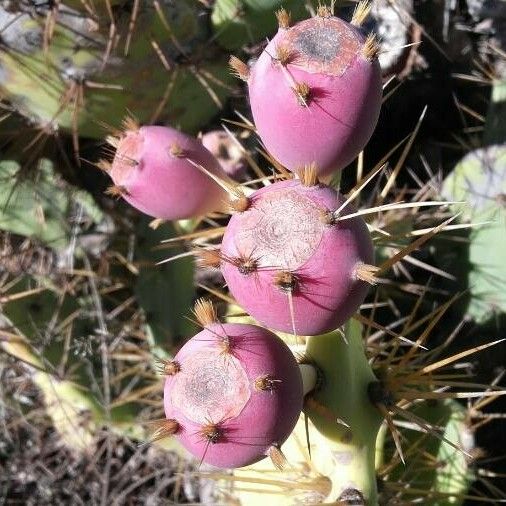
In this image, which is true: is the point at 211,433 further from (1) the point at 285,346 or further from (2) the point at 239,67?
(2) the point at 239,67

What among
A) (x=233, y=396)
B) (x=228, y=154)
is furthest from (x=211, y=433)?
(x=228, y=154)

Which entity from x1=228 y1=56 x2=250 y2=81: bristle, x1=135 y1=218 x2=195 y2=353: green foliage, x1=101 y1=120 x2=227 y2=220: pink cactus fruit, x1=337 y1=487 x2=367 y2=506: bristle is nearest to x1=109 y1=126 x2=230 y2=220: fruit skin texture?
x1=101 y1=120 x2=227 y2=220: pink cactus fruit

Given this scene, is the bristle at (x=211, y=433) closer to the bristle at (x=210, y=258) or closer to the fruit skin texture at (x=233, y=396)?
the fruit skin texture at (x=233, y=396)

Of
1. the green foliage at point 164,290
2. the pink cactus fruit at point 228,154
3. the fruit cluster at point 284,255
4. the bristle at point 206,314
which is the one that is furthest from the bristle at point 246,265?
the green foliage at point 164,290

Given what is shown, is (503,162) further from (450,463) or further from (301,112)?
(301,112)

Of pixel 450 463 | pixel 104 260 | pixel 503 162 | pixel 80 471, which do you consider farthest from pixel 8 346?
pixel 503 162

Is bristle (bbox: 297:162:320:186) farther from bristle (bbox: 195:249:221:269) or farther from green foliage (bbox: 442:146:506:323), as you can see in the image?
green foliage (bbox: 442:146:506:323)
